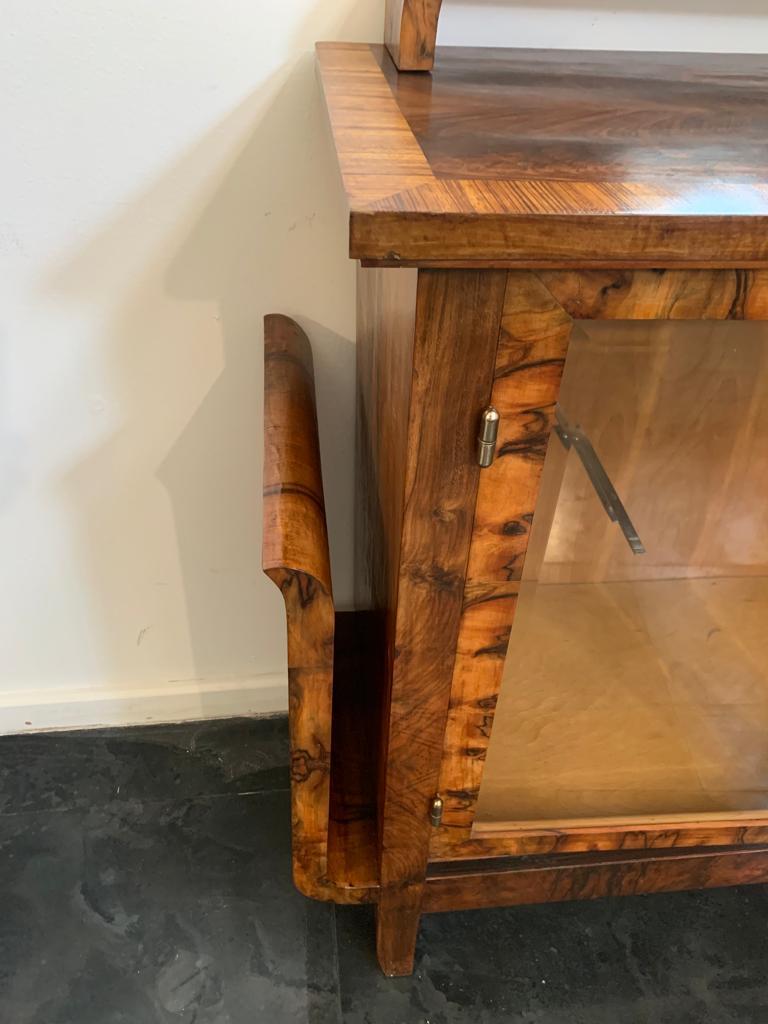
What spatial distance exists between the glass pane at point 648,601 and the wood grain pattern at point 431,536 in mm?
59

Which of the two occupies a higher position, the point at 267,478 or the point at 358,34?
the point at 358,34

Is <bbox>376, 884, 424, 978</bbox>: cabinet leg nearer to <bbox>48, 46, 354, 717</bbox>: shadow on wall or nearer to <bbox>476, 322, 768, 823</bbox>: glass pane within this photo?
<bbox>476, 322, 768, 823</bbox>: glass pane

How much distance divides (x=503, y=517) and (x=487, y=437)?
58 mm

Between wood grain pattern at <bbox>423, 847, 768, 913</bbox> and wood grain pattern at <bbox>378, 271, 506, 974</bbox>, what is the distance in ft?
0.15

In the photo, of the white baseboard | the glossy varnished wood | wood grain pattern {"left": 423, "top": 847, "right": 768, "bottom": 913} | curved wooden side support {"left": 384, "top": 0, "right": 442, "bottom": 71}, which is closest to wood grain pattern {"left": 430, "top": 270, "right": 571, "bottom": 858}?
the glossy varnished wood

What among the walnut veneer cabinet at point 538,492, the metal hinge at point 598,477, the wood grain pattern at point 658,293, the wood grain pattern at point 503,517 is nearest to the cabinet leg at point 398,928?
the walnut veneer cabinet at point 538,492

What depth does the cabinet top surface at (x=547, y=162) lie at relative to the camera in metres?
0.38

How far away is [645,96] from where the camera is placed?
23.2 inches

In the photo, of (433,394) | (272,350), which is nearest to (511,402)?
(433,394)

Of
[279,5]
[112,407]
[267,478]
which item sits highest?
[279,5]

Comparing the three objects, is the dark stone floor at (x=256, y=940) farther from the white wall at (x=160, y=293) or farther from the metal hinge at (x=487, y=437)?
the metal hinge at (x=487, y=437)

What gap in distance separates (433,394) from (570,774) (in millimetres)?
393

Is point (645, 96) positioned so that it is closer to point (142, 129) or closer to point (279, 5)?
point (279, 5)

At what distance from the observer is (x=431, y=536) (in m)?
0.49
